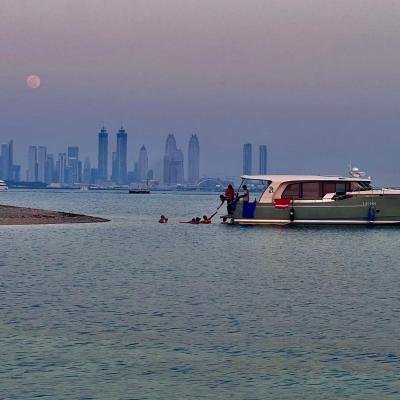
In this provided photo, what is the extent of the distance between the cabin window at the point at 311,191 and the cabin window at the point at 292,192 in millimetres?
448

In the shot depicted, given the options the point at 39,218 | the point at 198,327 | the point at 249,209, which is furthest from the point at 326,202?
the point at 198,327

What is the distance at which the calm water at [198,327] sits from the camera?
13680mm

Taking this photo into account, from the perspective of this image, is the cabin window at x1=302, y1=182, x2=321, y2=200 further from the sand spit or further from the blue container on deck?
the sand spit

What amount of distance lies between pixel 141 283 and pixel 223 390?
46.1 ft

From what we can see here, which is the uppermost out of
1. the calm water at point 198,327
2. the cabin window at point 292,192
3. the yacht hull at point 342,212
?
the cabin window at point 292,192

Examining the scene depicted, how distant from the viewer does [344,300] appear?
23328mm

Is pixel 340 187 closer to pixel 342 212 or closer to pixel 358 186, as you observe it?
pixel 358 186

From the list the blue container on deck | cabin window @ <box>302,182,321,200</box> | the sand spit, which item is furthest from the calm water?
the sand spit

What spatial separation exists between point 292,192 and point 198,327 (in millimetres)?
40088

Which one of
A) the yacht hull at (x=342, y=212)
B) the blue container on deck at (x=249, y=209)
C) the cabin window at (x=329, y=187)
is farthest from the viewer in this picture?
the blue container on deck at (x=249, y=209)

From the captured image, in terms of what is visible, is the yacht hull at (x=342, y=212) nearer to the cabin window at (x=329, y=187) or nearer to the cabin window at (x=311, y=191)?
the cabin window at (x=311, y=191)

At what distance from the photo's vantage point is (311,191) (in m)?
58.0

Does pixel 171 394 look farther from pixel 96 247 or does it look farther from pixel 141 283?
pixel 96 247

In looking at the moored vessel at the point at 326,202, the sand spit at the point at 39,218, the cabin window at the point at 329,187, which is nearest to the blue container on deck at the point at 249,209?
the moored vessel at the point at 326,202
